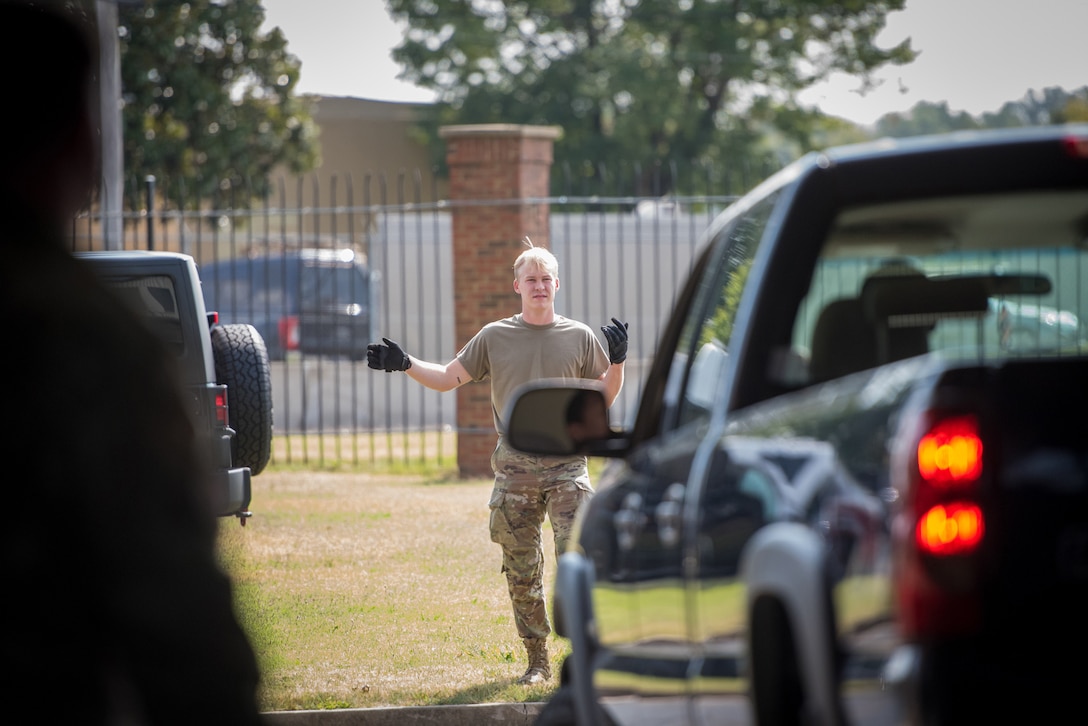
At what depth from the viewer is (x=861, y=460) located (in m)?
2.04

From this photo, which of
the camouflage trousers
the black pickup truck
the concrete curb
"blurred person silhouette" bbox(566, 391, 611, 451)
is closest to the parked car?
the camouflage trousers

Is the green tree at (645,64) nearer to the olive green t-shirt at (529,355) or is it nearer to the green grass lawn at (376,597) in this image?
the green grass lawn at (376,597)

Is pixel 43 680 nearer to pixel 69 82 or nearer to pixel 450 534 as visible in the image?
pixel 69 82

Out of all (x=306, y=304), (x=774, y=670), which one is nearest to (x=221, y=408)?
(x=774, y=670)

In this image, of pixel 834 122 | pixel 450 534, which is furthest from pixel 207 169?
pixel 450 534

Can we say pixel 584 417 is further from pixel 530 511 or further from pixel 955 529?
pixel 530 511

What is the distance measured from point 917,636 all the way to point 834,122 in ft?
125

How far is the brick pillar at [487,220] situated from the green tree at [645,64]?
21.5 m

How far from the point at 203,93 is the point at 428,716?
79.1ft

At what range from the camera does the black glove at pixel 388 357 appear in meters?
7.50

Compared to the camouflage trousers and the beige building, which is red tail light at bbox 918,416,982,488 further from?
the beige building

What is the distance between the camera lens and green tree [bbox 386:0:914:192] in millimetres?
36625

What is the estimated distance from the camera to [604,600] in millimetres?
3496

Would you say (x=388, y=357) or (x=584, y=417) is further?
(x=388, y=357)
